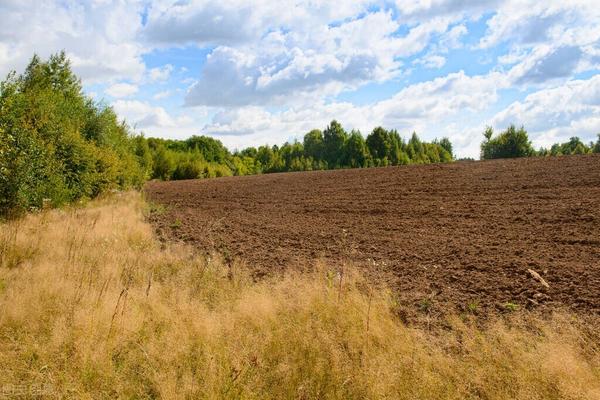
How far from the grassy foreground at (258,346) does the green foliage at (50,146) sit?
7176 mm

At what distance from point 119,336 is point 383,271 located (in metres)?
4.36

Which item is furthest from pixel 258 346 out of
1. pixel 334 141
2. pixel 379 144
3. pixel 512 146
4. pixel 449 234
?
pixel 334 141

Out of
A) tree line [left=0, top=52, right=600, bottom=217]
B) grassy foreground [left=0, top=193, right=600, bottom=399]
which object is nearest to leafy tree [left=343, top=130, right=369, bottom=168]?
tree line [left=0, top=52, right=600, bottom=217]

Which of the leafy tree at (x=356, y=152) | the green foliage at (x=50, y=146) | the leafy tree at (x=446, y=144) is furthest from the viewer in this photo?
the leafy tree at (x=446, y=144)

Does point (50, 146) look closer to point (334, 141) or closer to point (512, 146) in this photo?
point (512, 146)

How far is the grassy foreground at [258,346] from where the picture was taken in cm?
394

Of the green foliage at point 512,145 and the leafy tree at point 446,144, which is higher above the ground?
the leafy tree at point 446,144

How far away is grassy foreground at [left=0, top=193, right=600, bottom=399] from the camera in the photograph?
3936 mm

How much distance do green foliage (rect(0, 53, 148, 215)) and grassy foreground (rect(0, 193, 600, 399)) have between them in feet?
23.5

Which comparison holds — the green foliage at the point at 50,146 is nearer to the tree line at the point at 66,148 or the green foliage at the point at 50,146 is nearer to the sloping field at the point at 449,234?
the tree line at the point at 66,148

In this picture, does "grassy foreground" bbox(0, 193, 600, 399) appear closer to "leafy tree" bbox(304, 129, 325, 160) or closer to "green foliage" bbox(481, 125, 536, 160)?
"green foliage" bbox(481, 125, 536, 160)

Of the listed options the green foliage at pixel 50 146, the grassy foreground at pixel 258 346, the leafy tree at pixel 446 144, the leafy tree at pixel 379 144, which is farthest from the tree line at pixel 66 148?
the leafy tree at pixel 446 144

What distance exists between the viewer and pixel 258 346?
15.5 ft

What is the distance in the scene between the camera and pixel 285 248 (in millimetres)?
9750
